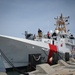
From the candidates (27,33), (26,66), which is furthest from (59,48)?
(26,66)

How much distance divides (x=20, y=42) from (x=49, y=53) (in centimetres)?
369

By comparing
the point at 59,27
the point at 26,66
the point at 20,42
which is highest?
the point at 59,27

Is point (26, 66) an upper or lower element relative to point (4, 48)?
lower

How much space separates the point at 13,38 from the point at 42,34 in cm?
616

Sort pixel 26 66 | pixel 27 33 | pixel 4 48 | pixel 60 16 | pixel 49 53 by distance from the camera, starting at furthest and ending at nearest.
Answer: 1. pixel 60 16
2. pixel 27 33
3. pixel 49 53
4. pixel 26 66
5. pixel 4 48

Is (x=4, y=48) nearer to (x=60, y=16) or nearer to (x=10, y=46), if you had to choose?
(x=10, y=46)

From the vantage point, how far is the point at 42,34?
20.9m

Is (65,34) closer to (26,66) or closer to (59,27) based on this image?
(59,27)

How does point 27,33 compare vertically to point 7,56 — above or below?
above

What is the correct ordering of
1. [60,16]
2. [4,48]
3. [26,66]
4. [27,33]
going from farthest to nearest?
1. [60,16]
2. [27,33]
3. [26,66]
4. [4,48]

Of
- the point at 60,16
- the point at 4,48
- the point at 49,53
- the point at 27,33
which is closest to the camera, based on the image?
the point at 4,48

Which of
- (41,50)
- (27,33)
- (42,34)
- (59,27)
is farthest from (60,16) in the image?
(41,50)

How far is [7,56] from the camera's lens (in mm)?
14992

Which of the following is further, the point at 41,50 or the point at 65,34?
the point at 65,34
